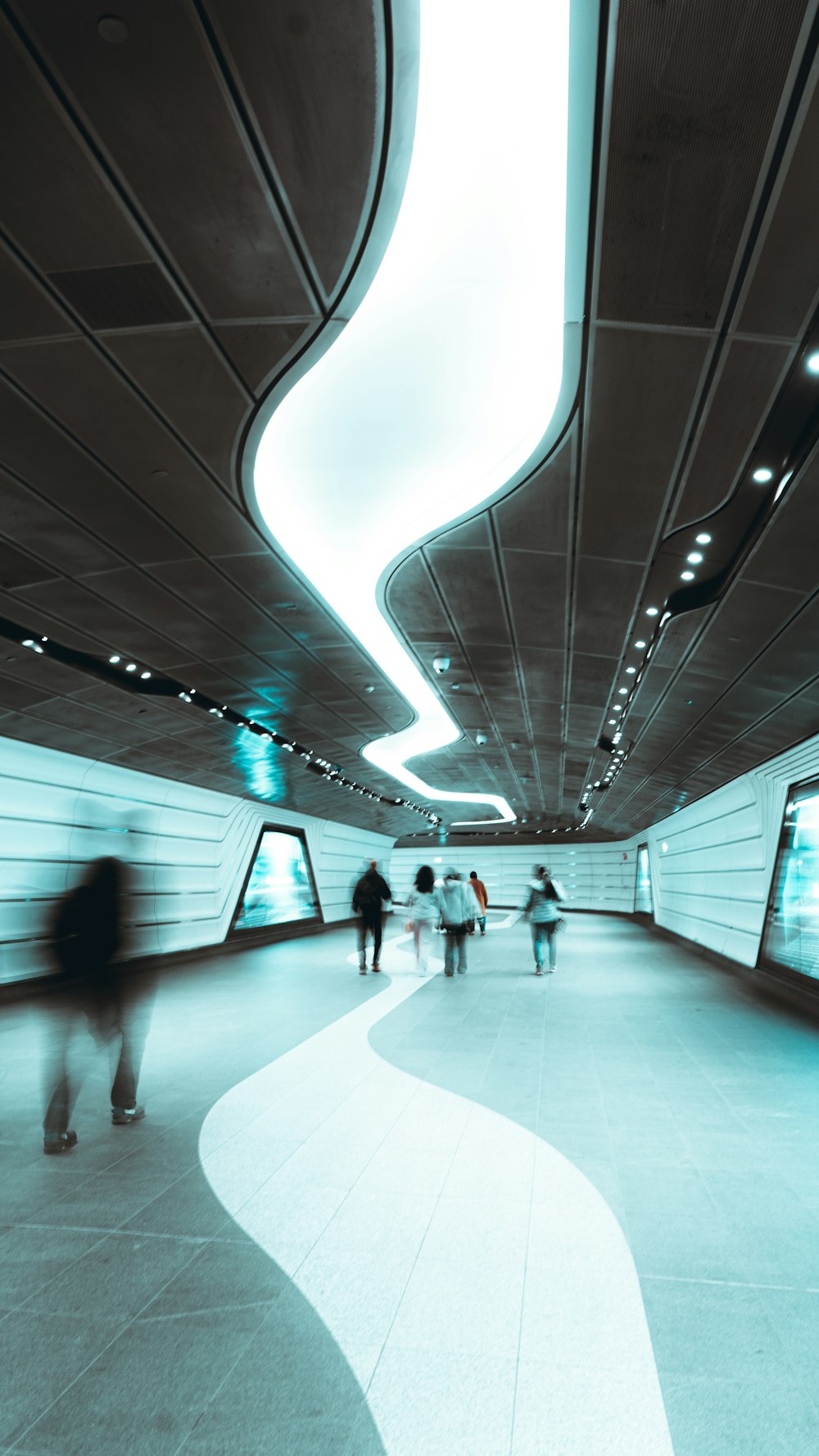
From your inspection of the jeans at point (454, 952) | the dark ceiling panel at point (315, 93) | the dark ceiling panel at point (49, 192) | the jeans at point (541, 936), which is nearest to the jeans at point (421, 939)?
the jeans at point (454, 952)

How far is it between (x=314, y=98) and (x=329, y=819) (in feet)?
87.1

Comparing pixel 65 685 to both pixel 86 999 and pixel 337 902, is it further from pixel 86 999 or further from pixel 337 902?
pixel 337 902

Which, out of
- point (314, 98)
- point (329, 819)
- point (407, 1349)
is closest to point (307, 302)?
point (314, 98)

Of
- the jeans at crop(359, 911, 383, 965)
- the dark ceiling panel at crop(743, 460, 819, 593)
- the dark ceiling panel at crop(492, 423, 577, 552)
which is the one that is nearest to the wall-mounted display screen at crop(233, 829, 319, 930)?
the jeans at crop(359, 911, 383, 965)

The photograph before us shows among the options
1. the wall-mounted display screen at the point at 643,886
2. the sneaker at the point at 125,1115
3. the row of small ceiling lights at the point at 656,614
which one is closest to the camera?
the row of small ceiling lights at the point at 656,614

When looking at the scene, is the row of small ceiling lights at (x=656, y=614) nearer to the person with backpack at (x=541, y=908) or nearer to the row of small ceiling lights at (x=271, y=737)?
the person with backpack at (x=541, y=908)

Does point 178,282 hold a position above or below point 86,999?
above

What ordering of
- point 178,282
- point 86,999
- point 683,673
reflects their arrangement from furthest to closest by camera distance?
point 683,673 → point 86,999 → point 178,282

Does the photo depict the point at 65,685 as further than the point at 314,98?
Yes

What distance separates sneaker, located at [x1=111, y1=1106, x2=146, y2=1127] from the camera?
570 cm

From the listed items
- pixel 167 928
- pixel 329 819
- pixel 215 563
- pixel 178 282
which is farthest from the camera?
pixel 329 819

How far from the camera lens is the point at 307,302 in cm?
386

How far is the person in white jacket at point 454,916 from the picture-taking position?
14.2 meters

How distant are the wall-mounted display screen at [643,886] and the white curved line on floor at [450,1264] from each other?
27537 millimetres
